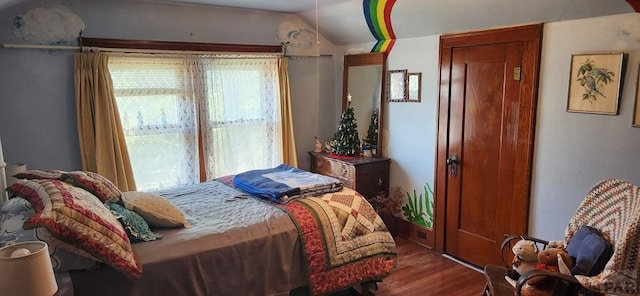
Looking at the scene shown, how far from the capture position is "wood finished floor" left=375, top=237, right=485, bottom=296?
3.17 metres

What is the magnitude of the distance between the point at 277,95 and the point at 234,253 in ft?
7.66

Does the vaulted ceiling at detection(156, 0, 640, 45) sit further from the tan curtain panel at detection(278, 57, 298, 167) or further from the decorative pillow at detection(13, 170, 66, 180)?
the decorative pillow at detection(13, 170, 66, 180)

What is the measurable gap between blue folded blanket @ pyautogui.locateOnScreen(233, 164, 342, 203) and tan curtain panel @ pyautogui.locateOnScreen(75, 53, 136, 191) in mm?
1032

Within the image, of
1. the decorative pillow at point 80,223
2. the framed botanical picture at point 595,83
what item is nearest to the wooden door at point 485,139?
the framed botanical picture at point 595,83

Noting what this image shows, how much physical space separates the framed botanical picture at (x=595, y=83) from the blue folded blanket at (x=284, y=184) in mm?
1686

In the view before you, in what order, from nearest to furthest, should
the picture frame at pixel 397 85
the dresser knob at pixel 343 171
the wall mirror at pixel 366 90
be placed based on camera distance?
the picture frame at pixel 397 85
the dresser knob at pixel 343 171
the wall mirror at pixel 366 90

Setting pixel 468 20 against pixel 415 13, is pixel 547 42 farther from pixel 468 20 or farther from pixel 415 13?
pixel 415 13

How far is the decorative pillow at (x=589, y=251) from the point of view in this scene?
201 centimetres

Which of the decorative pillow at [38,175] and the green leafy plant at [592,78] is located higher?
the green leafy plant at [592,78]

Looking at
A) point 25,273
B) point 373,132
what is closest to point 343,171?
point 373,132

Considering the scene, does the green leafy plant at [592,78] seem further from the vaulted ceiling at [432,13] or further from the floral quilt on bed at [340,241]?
the floral quilt on bed at [340,241]

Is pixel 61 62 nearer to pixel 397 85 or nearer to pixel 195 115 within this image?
pixel 195 115

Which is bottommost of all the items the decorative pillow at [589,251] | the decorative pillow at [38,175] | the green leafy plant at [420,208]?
the green leafy plant at [420,208]

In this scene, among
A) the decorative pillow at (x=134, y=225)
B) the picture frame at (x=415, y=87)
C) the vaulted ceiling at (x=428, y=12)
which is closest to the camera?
the decorative pillow at (x=134, y=225)
